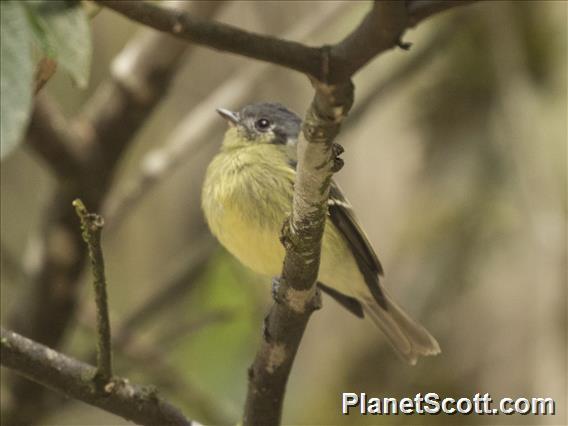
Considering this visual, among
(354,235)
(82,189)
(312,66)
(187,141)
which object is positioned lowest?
(312,66)

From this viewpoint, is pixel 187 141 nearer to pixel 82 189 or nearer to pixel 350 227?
pixel 82 189

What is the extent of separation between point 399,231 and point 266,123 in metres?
1.71

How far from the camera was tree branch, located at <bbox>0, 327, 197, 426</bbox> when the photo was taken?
6.68 feet

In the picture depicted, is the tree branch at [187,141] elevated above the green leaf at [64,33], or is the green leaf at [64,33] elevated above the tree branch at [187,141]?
the tree branch at [187,141]

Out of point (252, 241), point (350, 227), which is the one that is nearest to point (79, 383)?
point (252, 241)

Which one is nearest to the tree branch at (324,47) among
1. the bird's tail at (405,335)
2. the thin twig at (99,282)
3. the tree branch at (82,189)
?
the thin twig at (99,282)

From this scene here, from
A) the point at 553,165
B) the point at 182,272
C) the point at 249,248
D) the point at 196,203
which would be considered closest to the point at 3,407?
the point at 182,272

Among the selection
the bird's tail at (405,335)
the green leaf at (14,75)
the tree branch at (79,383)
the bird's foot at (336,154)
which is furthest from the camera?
the bird's tail at (405,335)

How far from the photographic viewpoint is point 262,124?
3.64 m

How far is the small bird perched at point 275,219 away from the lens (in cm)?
307

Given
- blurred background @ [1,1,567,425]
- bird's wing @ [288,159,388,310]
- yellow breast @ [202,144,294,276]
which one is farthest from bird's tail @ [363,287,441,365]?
blurred background @ [1,1,567,425]

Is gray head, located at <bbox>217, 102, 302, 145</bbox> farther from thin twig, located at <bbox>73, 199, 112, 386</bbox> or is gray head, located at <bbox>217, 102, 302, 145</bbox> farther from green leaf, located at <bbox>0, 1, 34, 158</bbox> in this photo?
green leaf, located at <bbox>0, 1, 34, 158</bbox>

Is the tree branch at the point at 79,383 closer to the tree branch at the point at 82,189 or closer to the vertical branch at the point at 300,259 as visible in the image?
the vertical branch at the point at 300,259

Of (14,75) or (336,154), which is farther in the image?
(336,154)
